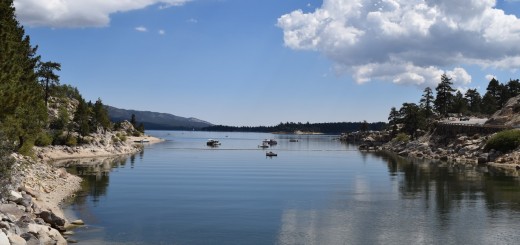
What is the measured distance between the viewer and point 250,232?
3847 centimetres

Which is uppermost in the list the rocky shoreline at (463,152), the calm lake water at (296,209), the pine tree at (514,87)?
the pine tree at (514,87)

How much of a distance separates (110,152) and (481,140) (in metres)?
94.7

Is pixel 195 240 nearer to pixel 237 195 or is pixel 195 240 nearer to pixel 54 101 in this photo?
pixel 237 195

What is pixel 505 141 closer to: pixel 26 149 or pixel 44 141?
pixel 26 149

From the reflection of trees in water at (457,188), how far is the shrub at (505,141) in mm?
20515

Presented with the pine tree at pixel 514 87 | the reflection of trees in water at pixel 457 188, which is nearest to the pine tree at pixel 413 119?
the pine tree at pixel 514 87

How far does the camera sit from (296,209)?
162 ft

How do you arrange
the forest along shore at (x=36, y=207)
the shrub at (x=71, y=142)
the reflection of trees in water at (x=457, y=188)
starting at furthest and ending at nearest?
1. the shrub at (x=71, y=142)
2. the reflection of trees in water at (x=457, y=188)
3. the forest along shore at (x=36, y=207)

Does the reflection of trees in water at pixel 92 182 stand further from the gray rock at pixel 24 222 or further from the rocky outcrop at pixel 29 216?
the gray rock at pixel 24 222

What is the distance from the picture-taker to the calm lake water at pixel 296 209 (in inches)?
1447

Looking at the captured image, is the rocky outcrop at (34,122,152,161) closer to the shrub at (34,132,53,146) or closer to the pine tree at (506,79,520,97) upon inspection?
the shrub at (34,132,53,146)

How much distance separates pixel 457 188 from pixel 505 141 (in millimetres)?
49752

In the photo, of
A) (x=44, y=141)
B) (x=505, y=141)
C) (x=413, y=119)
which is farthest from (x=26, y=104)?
(x=413, y=119)

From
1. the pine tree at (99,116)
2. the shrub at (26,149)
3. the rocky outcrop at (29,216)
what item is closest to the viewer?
the rocky outcrop at (29,216)
